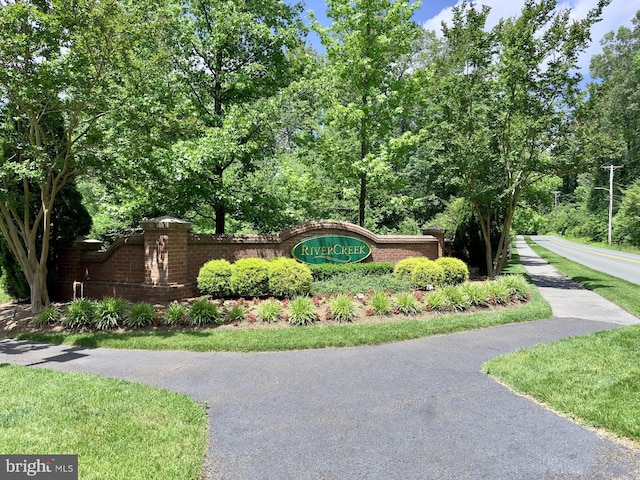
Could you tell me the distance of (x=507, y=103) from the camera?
39.8 feet

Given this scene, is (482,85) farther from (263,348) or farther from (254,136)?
(263,348)

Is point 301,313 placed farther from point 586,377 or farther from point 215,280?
point 586,377

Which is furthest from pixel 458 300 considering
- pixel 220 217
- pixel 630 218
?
pixel 630 218

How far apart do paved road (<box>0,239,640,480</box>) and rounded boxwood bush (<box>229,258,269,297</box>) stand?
361 centimetres

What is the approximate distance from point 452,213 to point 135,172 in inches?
564

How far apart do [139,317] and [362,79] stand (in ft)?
34.2

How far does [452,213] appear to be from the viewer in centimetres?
1938

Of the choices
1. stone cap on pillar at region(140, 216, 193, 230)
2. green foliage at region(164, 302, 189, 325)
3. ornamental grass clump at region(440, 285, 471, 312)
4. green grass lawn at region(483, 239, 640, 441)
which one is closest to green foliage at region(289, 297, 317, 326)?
green foliage at region(164, 302, 189, 325)

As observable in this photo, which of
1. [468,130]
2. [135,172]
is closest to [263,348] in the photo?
[135,172]

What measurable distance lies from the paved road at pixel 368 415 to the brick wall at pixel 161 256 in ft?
10.3

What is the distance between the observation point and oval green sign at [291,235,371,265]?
1166 centimetres

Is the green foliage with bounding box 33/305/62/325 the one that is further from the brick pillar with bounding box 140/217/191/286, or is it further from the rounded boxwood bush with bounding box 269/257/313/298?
the rounded boxwood bush with bounding box 269/257/313/298

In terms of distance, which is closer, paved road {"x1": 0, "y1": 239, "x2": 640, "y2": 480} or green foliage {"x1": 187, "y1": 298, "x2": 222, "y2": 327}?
paved road {"x1": 0, "y1": 239, "x2": 640, "y2": 480}

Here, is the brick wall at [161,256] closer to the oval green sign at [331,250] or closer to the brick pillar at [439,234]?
the oval green sign at [331,250]
